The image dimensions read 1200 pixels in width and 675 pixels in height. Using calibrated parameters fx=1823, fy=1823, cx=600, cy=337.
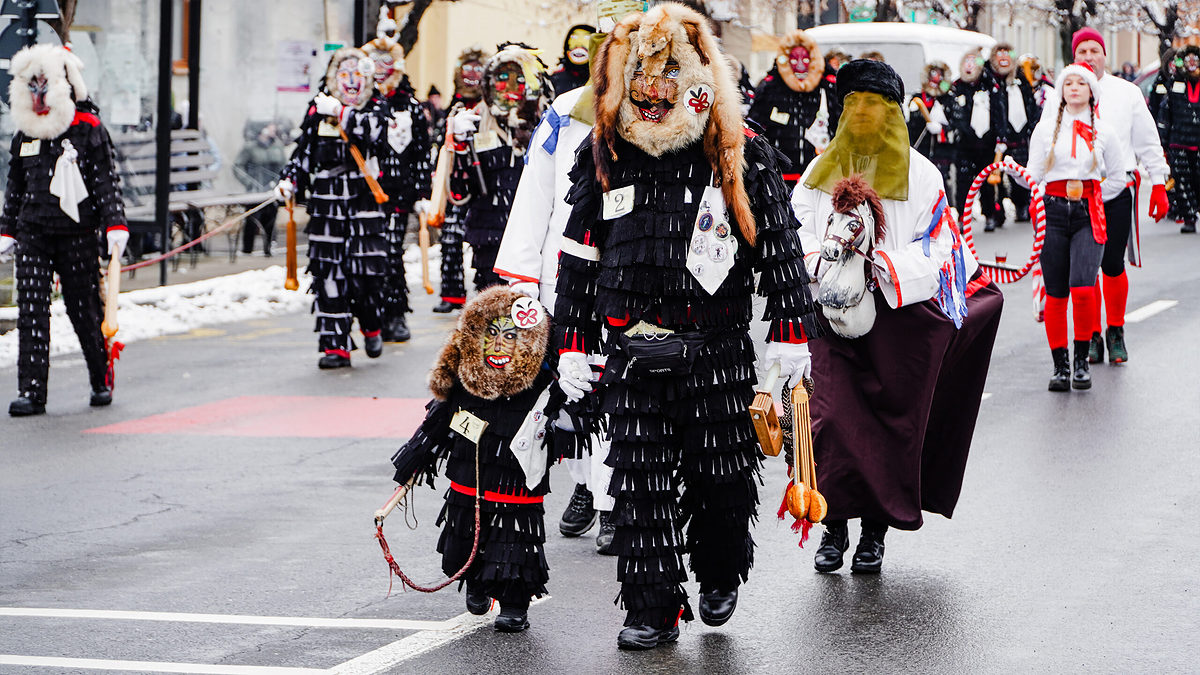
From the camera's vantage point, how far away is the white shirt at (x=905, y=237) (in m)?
6.46

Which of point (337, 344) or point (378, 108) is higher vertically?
point (378, 108)

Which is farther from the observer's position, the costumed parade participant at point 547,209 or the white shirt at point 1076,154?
the white shirt at point 1076,154

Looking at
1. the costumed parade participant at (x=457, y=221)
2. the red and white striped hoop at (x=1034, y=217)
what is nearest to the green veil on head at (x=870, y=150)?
the red and white striped hoop at (x=1034, y=217)

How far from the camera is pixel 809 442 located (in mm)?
5785

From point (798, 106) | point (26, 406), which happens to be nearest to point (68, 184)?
point (26, 406)

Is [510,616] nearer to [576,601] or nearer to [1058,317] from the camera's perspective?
[576,601]

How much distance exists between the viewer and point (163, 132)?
56.5ft

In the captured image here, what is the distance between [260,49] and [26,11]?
8528mm

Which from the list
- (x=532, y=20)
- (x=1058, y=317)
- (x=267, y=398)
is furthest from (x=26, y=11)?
(x=532, y=20)

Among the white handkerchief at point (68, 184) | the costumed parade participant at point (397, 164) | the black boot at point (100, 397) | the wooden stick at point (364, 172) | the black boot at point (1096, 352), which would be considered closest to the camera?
the white handkerchief at point (68, 184)

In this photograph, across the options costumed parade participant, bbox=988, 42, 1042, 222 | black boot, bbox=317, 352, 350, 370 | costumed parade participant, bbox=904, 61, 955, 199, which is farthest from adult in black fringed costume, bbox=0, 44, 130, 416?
costumed parade participant, bbox=988, 42, 1042, 222

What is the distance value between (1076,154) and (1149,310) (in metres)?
4.52

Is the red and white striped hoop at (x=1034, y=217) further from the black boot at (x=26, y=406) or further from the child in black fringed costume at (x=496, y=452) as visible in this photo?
the black boot at (x=26, y=406)

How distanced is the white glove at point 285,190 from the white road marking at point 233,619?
6149mm
